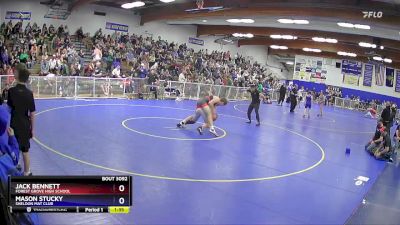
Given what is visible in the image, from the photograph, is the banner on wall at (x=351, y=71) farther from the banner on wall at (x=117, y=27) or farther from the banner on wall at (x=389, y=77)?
the banner on wall at (x=117, y=27)

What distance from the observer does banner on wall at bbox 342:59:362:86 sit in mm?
42281

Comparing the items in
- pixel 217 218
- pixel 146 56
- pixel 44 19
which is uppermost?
pixel 44 19

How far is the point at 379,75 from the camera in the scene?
133 ft

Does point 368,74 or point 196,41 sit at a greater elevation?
point 196,41

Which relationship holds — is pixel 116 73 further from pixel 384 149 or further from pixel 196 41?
pixel 196 41

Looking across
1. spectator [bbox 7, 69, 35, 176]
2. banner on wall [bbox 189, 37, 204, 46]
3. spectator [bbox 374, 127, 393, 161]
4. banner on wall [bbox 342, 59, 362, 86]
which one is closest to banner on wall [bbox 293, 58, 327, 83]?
banner on wall [bbox 342, 59, 362, 86]

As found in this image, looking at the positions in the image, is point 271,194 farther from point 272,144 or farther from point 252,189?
point 272,144

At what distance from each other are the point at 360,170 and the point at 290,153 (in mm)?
2118

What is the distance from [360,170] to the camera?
11.2m

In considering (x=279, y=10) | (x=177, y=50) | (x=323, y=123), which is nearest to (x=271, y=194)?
(x=279, y=10)

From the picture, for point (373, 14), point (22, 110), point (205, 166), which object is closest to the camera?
point (22, 110)
